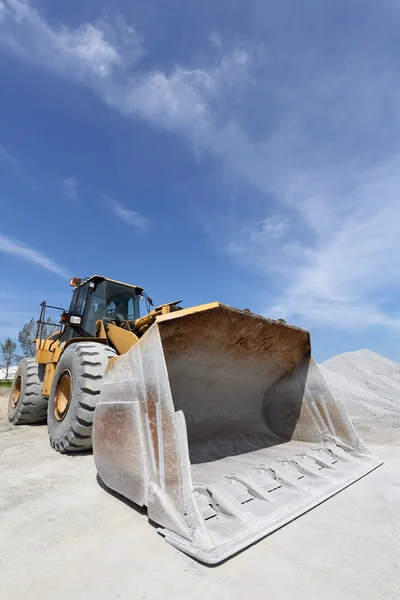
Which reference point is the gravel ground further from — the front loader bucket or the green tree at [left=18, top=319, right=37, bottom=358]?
the green tree at [left=18, top=319, right=37, bottom=358]

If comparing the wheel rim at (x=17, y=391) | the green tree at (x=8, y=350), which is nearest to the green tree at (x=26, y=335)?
the green tree at (x=8, y=350)

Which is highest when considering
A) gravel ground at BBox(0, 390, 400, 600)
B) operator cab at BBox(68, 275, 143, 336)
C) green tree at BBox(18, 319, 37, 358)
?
green tree at BBox(18, 319, 37, 358)

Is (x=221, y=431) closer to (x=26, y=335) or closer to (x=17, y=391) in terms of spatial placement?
(x=17, y=391)

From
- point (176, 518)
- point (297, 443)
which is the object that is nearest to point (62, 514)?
point (176, 518)

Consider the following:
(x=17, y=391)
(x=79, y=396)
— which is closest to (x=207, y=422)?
(x=79, y=396)

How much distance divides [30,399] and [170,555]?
5.78 m

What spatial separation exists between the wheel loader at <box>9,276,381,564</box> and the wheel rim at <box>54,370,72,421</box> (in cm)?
2

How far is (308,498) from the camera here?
2.35m

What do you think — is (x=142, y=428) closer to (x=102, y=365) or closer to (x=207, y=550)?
(x=207, y=550)

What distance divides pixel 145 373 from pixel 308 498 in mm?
1408

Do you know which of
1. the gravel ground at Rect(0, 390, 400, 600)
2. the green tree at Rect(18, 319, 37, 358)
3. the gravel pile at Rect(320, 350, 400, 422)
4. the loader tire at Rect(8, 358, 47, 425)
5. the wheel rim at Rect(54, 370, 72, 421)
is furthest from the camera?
the green tree at Rect(18, 319, 37, 358)

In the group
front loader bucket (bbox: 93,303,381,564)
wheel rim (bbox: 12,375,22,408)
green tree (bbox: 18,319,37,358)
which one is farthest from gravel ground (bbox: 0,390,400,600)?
green tree (bbox: 18,319,37,358)

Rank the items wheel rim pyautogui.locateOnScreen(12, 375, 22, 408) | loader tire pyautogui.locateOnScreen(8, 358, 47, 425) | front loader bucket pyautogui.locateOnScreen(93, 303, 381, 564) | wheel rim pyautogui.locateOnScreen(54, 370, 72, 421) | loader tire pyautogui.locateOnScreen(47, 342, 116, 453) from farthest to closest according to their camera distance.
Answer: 1. wheel rim pyautogui.locateOnScreen(12, 375, 22, 408)
2. loader tire pyautogui.locateOnScreen(8, 358, 47, 425)
3. wheel rim pyautogui.locateOnScreen(54, 370, 72, 421)
4. loader tire pyautogui.locateOnScreen(47, 342, 116, 453)
5. front loader bucket pyautogui.locateOnScreen(93, 303, 381, 564)

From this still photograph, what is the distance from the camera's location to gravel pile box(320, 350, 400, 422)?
849 cm
